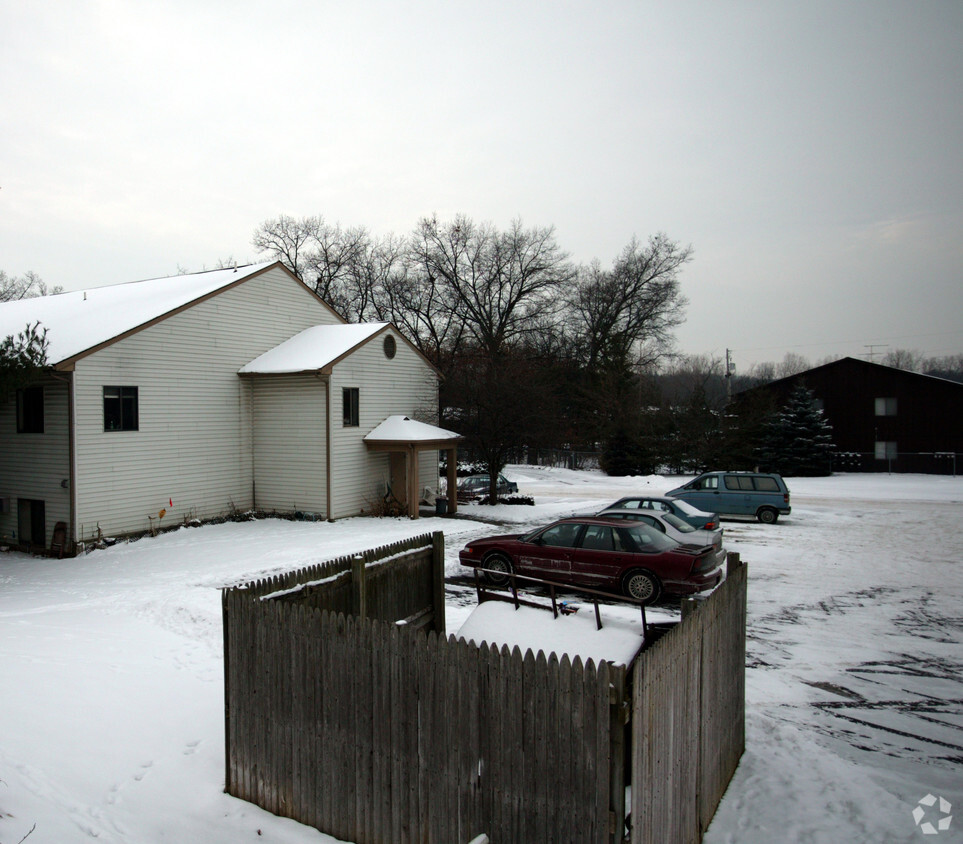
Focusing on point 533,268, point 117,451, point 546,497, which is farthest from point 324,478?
point 533,268

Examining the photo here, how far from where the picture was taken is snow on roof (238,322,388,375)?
21062mm

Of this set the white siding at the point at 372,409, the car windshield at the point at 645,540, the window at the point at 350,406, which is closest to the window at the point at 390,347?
the white siding at the point at 372,409

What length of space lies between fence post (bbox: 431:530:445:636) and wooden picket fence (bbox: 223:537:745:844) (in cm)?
295

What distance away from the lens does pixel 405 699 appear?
4.84 m

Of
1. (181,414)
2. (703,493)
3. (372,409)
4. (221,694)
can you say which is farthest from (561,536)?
(181,414)

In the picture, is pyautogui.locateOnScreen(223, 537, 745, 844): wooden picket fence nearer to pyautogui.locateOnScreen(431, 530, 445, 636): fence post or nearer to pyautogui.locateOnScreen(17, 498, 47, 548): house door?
pyautogui.locateOnScreen(431, 530, 445, 636): fence post

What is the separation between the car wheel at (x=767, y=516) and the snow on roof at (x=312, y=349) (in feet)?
43.7

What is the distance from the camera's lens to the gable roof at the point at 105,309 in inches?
713

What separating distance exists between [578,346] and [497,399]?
1115 inches

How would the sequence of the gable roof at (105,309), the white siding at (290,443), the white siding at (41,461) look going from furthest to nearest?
the white siding at (290,443), the gable roof at (105,309), the white siding at (41,461)

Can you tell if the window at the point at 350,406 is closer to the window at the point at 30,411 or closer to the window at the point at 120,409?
the window at the point at 120,409

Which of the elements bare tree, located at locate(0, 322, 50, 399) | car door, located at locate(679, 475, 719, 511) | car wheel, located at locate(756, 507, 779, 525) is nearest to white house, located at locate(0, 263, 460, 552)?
bare tree, located at locate(0, 322, 50, 399)

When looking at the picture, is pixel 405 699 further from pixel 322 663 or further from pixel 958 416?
Result: pixel 958 416

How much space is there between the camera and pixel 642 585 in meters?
11.8
